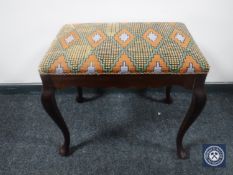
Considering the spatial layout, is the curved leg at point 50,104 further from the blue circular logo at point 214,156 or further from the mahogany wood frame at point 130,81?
the blue circular logo at point 214,156

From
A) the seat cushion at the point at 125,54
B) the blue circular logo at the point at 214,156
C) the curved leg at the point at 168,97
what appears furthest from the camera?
the curved leg at the point at 168,97

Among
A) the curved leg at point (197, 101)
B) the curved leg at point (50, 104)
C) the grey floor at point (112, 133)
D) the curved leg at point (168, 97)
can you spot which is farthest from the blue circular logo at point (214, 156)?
the curved leg at point (50, 104)

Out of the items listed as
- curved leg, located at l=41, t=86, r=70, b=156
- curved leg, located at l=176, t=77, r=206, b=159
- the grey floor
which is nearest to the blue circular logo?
the grey floor

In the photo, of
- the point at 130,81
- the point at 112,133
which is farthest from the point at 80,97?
the point at 130,81

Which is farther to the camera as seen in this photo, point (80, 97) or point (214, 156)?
point (80, 97)

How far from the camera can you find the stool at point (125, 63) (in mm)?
741

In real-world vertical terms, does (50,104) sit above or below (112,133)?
above

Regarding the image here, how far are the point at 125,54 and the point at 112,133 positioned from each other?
0.47 metres

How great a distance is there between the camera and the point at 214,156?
977 millimetres

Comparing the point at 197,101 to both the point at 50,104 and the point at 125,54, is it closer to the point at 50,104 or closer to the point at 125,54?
the point at 125,54

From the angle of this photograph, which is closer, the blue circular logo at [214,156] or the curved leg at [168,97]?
the blue circular logo at [214,156]

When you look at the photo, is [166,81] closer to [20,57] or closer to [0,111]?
[20,57]

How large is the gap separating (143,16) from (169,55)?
1.33 feet

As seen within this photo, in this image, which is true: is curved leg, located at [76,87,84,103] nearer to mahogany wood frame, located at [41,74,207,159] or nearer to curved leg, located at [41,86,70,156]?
curved leg, located at [41,86,70,156]
